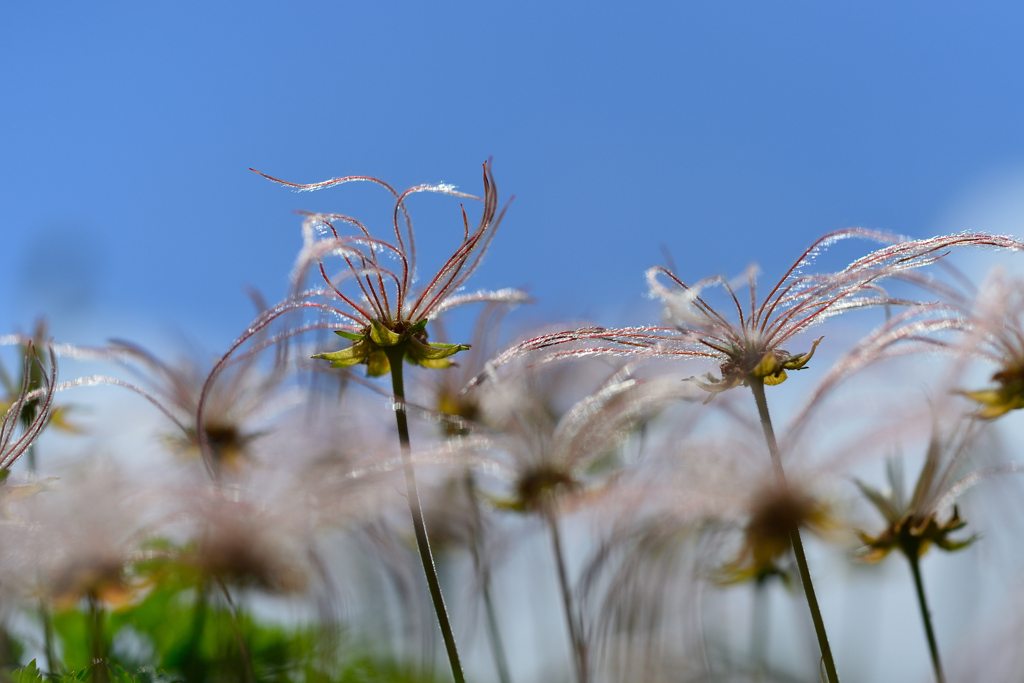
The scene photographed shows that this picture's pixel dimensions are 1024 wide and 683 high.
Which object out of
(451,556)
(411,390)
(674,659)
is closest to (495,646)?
(451,556)

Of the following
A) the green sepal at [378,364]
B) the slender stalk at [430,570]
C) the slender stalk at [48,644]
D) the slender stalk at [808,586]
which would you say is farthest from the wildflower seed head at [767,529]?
the slender stalk at [48,644]

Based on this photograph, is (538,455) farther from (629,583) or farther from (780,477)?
(780,477)

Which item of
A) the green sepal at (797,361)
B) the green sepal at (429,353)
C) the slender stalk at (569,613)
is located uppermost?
the green sepal at (429,353)

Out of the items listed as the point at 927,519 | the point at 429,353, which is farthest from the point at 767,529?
the point at 429,353

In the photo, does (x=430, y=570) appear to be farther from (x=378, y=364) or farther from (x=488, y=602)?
(x=488, y=602)

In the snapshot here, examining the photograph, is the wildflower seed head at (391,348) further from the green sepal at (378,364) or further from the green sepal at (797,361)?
the green sepal at (797,361)
